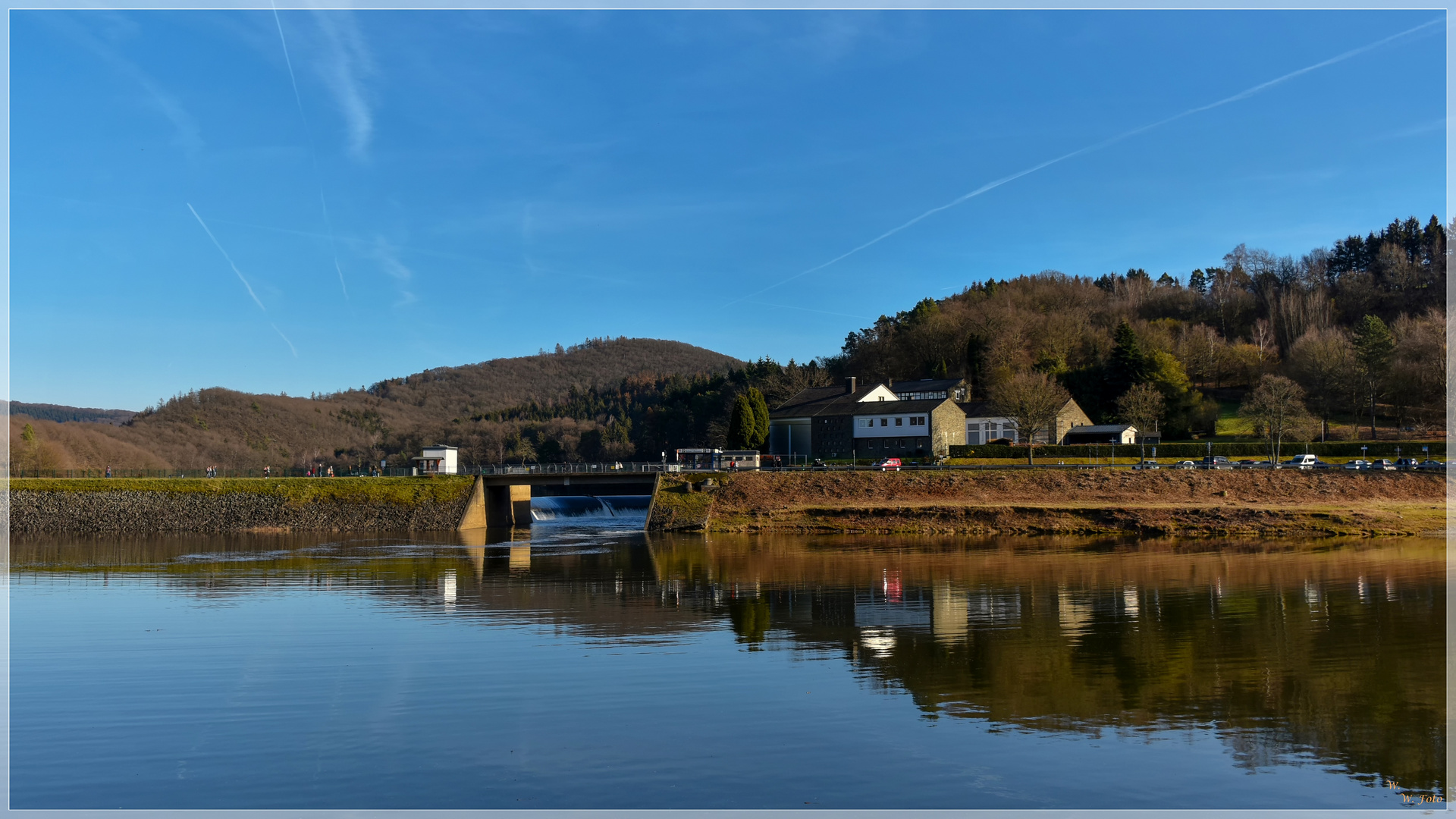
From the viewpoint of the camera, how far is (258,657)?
21484 mm

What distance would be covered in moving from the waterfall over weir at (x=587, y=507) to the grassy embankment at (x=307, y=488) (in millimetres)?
13508

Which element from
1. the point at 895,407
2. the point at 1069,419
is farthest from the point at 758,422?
the point at 1069,419

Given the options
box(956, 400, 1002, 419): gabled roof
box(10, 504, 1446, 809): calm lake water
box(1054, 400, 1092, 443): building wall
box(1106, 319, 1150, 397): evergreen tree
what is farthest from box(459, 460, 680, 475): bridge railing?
box(1106, 319, 1150, 397): evergreen tree

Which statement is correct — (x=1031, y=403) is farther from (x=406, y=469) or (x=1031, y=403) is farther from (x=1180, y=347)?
(x=406, y=469)

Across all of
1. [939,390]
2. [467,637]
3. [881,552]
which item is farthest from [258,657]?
[939,390]

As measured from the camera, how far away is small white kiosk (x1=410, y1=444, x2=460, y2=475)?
75750 mm

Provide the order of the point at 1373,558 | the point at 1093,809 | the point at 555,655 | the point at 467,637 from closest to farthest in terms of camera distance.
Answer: the point at 1093,809 → the point at 555,655 → the point at 467,637 → the point at 1373,558

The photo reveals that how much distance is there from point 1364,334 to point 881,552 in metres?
72.0

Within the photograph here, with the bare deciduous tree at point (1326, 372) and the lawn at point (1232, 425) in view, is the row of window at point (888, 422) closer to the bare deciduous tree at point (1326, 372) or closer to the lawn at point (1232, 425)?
the lawn at point (1232, 425)

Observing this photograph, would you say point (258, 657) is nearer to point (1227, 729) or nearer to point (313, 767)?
point (313, 767)

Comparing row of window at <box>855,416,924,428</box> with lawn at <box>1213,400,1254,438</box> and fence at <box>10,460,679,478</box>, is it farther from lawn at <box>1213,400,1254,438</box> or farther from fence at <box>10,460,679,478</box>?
lawn at <box>1213,400,1254,438</box>

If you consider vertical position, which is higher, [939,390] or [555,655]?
[939,390]

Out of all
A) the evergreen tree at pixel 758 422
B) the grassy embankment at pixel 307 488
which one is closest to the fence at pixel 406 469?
the grassy embankment at pixel 307 488

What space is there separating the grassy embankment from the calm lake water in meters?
33.1
